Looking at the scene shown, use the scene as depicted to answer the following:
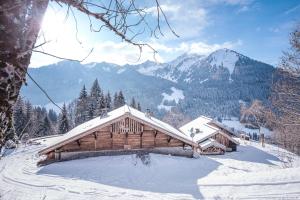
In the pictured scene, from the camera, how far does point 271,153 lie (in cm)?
3694

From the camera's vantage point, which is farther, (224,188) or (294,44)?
(294,44)

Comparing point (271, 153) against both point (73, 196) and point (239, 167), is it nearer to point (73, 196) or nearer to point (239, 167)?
point (239, 167)

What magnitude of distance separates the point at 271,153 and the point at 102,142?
76.7ft

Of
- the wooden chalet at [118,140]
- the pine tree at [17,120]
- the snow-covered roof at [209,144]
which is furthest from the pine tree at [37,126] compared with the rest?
the snow-covered roof at [209,144]

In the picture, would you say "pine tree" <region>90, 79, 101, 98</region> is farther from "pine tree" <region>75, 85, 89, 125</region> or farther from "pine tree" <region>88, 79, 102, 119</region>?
"pine tree" <region>75, 85, 89, 125</region>

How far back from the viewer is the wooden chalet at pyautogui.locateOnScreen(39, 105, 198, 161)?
21891 millimetres

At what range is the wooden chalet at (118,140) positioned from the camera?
21.9m

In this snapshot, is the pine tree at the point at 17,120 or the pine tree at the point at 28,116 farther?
the pine tree at the point at 28,116

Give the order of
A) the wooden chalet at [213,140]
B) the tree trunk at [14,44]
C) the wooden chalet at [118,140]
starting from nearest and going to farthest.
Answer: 1. the tree trunk at [14,44]
2. the wooden chalet at [118,140]
3. the wooden chalet at [213,140]

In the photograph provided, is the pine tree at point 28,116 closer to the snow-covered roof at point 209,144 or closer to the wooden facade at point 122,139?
the wooden facade at point 122,139

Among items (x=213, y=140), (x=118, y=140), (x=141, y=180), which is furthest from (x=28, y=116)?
(x=141, y=180)

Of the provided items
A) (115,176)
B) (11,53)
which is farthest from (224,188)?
(11,53)

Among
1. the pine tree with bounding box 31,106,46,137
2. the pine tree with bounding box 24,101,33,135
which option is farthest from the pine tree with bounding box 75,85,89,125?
the pine tree with bounding box 24,101,33,135

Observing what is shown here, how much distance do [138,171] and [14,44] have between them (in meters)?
19.0
